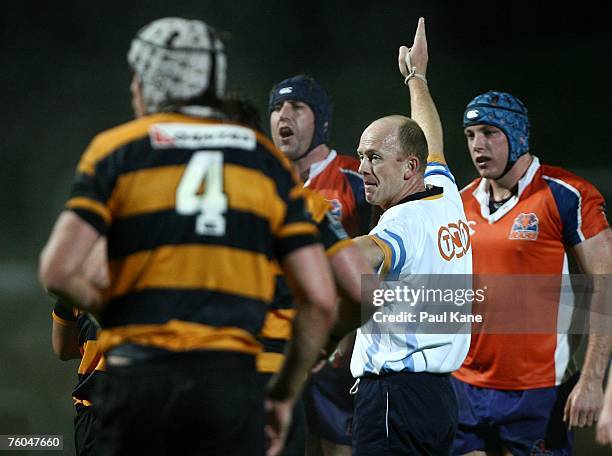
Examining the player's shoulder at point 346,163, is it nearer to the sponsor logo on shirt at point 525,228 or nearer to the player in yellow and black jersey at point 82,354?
the sponsor logo on shirt at point 525,228

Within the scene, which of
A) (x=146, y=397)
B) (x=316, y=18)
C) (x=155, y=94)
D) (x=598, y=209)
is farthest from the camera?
(x=316, y=18)

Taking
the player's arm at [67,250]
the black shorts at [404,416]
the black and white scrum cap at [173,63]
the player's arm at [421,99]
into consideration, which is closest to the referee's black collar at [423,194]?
the player's arm at [421,99]

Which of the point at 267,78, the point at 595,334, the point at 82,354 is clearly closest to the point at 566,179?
the point at 595,334

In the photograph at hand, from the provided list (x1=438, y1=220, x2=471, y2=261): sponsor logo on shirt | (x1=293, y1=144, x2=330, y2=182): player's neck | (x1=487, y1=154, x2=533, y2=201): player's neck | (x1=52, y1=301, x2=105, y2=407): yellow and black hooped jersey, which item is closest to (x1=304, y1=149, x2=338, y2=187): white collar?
(x1=293, y1=144, x2=330, y2=182): player's neck

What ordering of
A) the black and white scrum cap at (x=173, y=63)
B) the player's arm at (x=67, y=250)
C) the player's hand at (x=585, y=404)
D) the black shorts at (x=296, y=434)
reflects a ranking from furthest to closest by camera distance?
the player's hand at (x=585, y=404) < the black shorts at (x=296, y=434) < the black and white scrum cap at (x=173, y=63) < the player's arm at (x=67, y=250)

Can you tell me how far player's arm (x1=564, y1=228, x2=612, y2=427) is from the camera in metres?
4.38

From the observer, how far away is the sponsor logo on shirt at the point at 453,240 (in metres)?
3.73

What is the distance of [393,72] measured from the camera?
6.69m

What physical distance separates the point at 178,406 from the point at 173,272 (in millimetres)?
280

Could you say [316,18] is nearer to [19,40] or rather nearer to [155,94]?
[19,40]

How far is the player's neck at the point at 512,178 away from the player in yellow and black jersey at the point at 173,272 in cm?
285

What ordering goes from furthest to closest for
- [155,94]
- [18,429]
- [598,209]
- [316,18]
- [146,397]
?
1. [316,18]
2. [18,429]
3. [598,209]
4. [155,94]
5. [146,397]

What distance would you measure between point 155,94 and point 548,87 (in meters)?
4.77

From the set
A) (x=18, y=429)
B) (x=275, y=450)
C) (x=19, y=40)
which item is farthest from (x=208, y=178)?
(x=19, y=40)
